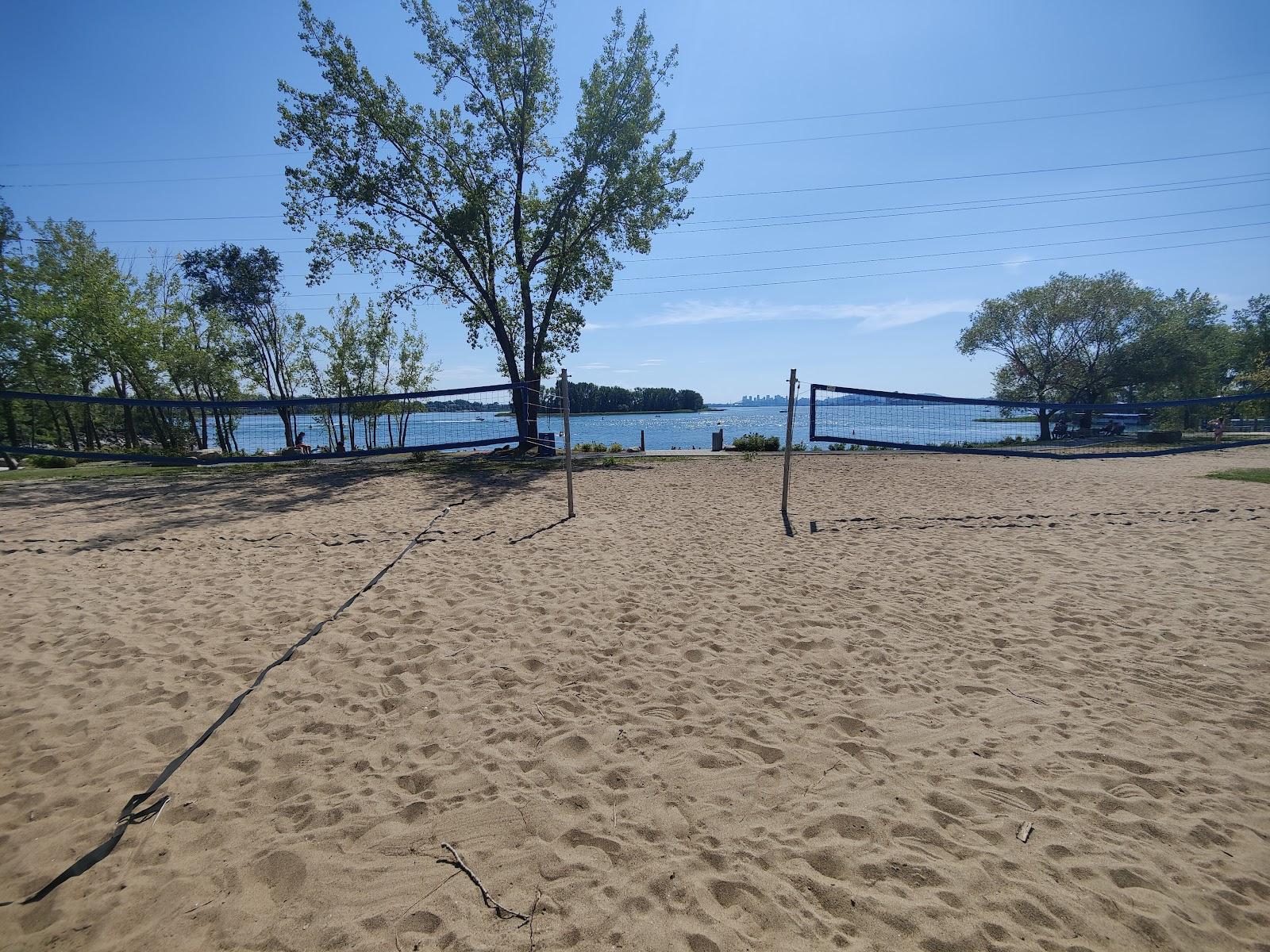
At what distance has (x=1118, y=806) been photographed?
7.45ft

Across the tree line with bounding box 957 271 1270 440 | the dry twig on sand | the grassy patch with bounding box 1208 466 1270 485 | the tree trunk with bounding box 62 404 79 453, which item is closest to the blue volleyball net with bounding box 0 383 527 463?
the tree trunk with bounding box 62 404 79 453

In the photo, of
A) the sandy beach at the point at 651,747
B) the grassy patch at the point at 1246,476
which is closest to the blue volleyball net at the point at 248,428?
the sandy beach at the point at 651,747

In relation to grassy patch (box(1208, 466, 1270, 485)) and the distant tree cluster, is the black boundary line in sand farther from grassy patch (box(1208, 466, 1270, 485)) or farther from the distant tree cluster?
the distant tree cluster

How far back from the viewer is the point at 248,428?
2978cm

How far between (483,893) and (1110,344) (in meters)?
40.3

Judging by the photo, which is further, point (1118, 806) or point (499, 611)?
point (499, 611)

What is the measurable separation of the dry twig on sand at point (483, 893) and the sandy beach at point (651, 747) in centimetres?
3

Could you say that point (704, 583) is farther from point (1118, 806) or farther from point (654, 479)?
point (654, 479)

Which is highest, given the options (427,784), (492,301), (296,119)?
(296,119)

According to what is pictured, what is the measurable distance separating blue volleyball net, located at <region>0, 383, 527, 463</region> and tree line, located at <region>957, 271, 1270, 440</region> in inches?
1125

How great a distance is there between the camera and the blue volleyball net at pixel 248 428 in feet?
44.8

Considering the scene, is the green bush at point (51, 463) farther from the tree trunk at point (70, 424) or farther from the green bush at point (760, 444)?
the green bush at point (760, 444)

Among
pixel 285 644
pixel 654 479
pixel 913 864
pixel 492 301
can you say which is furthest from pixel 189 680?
pixel 492 301

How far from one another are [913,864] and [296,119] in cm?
2115
